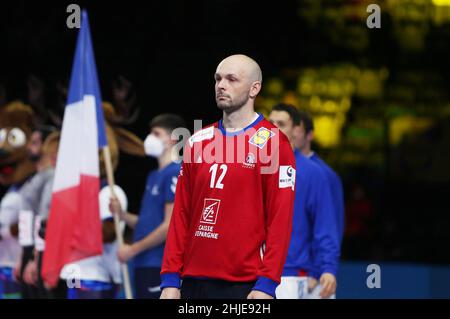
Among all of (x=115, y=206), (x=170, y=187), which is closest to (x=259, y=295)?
(x=170, y=187)

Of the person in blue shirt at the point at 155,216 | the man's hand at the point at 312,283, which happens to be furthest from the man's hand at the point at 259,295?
the person in blue shirt at the point at 155,216

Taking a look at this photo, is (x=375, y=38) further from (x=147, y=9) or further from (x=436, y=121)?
(x=147, y=9)

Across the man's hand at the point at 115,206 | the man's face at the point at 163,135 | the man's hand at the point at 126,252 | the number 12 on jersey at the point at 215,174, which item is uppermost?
the man's face at the point at 163,135

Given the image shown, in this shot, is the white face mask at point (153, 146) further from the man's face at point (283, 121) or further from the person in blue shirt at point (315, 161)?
the man's face at point (283, 121)

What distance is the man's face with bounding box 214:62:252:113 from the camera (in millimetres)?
5520

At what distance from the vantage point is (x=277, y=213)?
5469mm

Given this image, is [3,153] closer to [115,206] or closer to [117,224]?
[115,206]

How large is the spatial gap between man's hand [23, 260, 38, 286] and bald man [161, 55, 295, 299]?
4.48m

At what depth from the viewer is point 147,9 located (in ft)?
38.1

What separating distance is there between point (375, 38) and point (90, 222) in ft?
22.9

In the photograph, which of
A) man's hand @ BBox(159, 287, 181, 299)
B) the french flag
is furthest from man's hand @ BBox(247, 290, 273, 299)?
the french flag

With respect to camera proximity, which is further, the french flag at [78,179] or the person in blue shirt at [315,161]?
the french flag at [78,179]

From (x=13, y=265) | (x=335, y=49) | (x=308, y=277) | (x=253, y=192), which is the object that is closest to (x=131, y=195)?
(x=13, y=265)

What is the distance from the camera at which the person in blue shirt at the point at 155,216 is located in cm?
845
